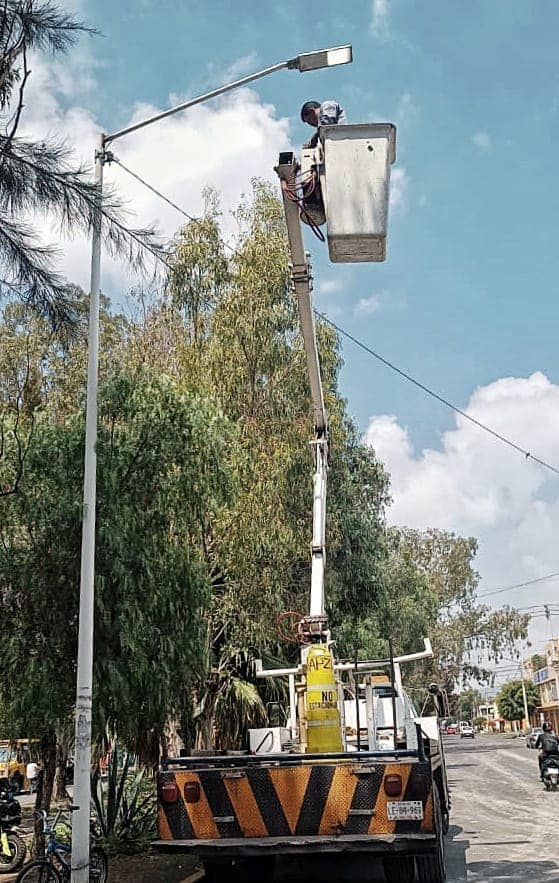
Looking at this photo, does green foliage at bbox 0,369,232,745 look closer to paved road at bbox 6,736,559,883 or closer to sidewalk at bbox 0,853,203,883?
sidewalk at bbox 0,853,203,883

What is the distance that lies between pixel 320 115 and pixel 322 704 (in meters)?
5.73

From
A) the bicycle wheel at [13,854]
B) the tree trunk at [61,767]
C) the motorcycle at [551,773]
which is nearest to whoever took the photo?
the bicycle wheel at [13,854]

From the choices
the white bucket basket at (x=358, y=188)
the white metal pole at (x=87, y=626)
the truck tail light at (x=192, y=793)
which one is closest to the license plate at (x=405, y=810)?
the truck tail light at (x=192, y=793)

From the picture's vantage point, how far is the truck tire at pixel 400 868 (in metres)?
9.27

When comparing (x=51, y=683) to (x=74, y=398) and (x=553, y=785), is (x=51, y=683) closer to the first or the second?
(x=74, y=398)

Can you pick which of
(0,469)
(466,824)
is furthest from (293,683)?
(466,824)

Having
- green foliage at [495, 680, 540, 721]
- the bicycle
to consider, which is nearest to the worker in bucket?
the bicycle

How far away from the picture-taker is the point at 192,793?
336 inches

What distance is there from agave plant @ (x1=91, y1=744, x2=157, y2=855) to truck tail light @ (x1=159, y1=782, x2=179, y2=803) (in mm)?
A: 3730

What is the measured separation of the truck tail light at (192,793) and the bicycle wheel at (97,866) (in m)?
1.57

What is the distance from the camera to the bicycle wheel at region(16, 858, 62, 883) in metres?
8.71

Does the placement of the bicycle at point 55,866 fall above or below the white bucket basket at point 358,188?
below

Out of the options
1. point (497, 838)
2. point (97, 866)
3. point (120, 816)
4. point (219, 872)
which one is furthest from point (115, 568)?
point (497, 838)

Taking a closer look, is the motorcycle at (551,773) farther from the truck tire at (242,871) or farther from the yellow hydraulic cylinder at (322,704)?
the yellow hydraulic cylinder at (322,704)
